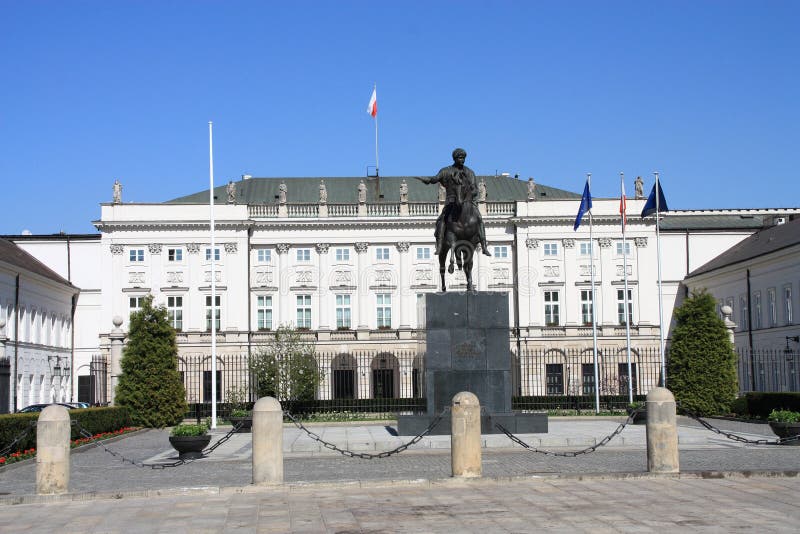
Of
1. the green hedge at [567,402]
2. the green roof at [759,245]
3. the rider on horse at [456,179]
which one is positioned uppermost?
the green roof at [759,245]

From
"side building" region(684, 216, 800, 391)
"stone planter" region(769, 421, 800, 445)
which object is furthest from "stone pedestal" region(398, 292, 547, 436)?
"side building" region(684, 216, 800, 391)

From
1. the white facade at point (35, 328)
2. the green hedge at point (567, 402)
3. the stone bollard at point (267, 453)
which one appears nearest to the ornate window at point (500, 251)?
the green hedge at point (567, 402)

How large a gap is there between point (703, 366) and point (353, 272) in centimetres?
3692

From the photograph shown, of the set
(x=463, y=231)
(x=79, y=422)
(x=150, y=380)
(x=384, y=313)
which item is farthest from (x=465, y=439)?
(x=384, y=313)

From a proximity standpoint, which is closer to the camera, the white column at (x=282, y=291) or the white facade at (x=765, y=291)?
the white facade at (x=765, y=291)

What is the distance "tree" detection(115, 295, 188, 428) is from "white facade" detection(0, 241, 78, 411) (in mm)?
18092

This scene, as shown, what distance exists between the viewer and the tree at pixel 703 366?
40.5 meters

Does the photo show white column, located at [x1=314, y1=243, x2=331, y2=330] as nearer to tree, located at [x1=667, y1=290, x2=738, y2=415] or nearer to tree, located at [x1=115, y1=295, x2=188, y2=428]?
tree, located at [x1=115, y1=295, x2=188, y2=428]

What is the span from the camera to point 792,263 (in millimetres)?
58656

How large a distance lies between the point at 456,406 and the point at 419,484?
4.30ft

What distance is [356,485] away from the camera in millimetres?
15883

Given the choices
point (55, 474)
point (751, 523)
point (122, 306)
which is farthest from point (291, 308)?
point (751, 523)

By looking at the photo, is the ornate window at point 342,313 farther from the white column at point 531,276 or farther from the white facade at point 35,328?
the white facade at point 35,328

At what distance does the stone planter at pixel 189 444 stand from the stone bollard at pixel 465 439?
947 centimetres
